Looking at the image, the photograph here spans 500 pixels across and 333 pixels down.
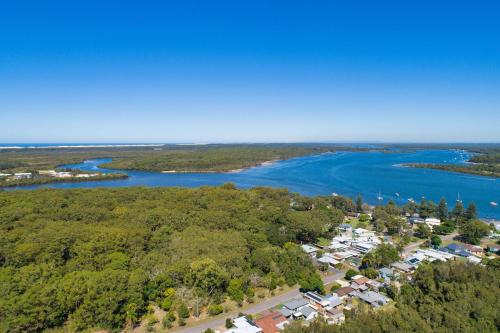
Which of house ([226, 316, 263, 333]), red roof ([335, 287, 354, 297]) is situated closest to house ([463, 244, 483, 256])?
red roof ([335, 287, 354, 297])

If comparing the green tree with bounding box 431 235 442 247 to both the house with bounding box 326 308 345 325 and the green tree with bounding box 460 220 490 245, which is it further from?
the house with bounding box 326 308 345 325

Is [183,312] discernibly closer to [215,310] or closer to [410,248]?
[215,310]

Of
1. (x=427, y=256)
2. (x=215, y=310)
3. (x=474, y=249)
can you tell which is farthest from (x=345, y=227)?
(x=215, y=310)

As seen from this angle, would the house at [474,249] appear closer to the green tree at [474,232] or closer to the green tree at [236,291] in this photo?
the green tree at [474,232]

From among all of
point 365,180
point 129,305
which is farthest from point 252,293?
point 365,180

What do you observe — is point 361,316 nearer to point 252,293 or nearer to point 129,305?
point 252,293
